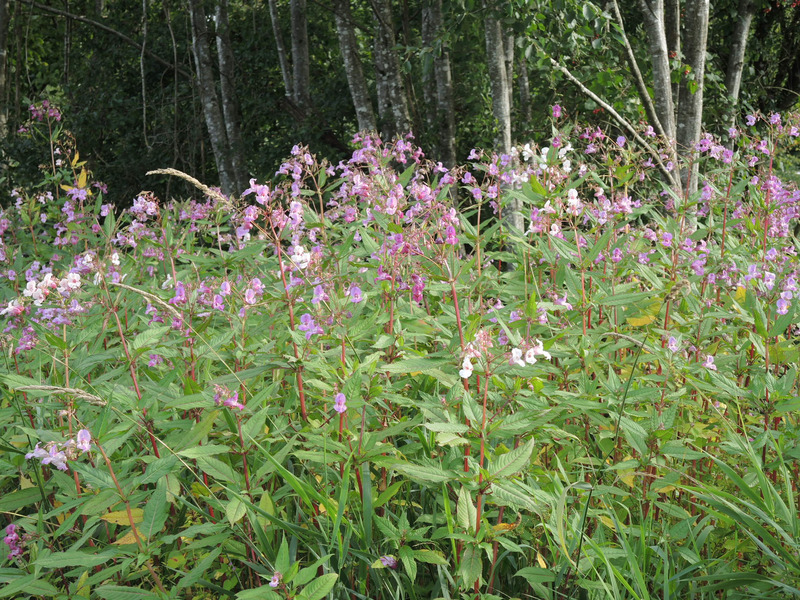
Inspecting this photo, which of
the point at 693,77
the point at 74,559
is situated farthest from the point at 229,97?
the point at 74,559

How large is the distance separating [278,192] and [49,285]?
0.79 meters

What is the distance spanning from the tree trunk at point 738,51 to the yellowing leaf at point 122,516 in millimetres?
7318

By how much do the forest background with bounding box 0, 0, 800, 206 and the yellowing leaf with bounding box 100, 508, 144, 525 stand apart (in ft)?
12.1

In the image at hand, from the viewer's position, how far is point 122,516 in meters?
1.97

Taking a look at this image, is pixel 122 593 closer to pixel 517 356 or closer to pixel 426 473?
pixel 426 473

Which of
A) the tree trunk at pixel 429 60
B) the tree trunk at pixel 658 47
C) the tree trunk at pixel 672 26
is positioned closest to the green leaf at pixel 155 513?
the tree trunk at pixel 658 47

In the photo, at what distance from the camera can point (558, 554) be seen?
196 centimetres

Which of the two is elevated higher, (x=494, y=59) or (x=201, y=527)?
(x=494, y=59)

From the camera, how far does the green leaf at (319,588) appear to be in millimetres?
1667

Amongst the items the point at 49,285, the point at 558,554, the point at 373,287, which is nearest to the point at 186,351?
the point at 49,285

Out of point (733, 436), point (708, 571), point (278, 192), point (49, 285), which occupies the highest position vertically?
point (278, 192)

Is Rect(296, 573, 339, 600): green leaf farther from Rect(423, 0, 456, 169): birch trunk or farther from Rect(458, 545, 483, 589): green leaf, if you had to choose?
Rect(423, 0, 456, 169): birch trunk

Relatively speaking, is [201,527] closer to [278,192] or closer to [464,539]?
[464,539]

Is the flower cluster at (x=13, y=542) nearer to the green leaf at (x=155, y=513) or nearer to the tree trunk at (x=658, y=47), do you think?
the green leaf at (x=155, y=513)
